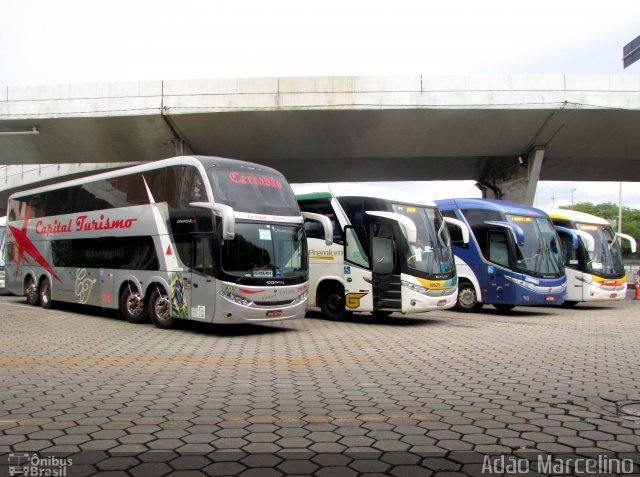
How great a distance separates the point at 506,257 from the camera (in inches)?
615

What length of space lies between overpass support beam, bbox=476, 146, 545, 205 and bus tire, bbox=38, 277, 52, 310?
21927 millimetres

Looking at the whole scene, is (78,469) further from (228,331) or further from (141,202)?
(141,202)

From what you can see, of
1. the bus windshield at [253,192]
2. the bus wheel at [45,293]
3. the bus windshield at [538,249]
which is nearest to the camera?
the bus windshield at [253,192]

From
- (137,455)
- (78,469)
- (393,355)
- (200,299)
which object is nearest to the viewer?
(78,469)

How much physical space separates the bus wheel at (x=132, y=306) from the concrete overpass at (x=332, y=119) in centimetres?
1177

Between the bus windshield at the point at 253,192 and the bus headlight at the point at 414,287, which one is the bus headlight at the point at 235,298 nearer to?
the bus windshield at the point at 253,192

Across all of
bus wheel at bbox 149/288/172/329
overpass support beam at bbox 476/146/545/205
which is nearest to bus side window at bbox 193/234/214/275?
bus wheel at bbox 149/288/172/329

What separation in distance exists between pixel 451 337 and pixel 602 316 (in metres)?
7.62

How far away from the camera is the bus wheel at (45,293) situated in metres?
15.7

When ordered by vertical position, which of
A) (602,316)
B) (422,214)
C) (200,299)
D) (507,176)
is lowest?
(602,316)

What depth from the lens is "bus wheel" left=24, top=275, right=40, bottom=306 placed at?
53.8ft

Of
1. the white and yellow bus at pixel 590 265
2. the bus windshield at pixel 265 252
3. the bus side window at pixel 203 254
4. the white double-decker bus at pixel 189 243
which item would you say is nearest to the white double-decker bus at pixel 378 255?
the bus windshield at pixel 265 252

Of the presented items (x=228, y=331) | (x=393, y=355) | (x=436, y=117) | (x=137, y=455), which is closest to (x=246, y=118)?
(x=436, y=117)

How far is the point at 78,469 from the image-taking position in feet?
11.9
